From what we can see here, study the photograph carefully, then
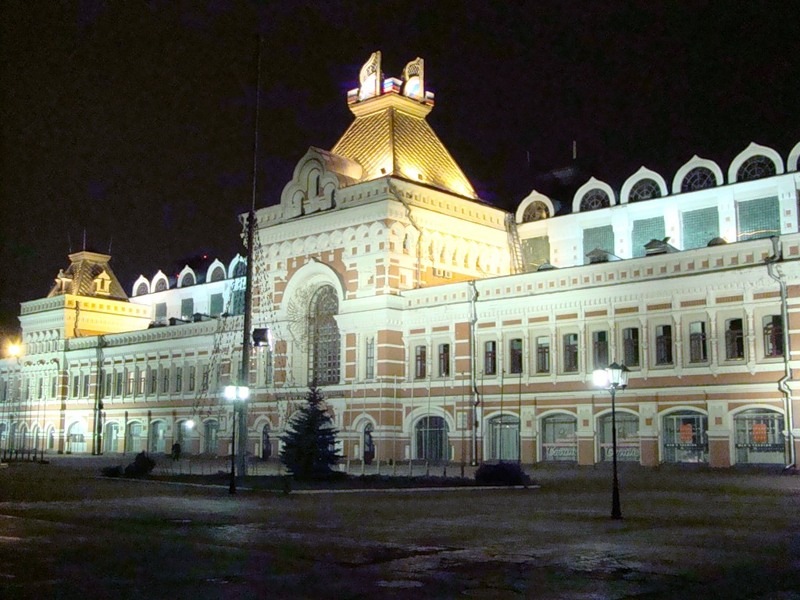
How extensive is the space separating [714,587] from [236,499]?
49.5 ft

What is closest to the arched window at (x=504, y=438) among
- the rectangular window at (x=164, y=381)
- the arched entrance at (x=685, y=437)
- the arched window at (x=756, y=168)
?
the arched entrance at (x=685, y=437)

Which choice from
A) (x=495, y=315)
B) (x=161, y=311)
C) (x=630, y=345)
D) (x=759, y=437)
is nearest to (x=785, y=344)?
(x=759, y=437)

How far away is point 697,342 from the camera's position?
40.6 metres

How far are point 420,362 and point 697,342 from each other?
50.8ft

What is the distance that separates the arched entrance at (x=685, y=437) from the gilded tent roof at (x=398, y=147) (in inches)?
802

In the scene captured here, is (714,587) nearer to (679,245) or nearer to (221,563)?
(221,563)

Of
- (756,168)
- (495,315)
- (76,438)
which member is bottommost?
(76,438)

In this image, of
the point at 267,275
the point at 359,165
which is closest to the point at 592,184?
the point at 359,165

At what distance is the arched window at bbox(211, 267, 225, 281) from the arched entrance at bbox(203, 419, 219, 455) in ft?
53.6

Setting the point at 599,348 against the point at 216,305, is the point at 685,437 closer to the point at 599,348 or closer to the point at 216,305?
the point at 599,348

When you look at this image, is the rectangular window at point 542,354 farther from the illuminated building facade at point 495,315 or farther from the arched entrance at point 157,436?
the arched entrance at point 157,436

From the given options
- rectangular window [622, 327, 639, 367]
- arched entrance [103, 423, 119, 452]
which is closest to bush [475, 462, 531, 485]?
rectangular window [622, 327, 639, 367]

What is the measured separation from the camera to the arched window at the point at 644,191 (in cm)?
5066

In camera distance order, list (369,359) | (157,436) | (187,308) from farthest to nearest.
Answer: (187,308), (157,436), (369,359)
